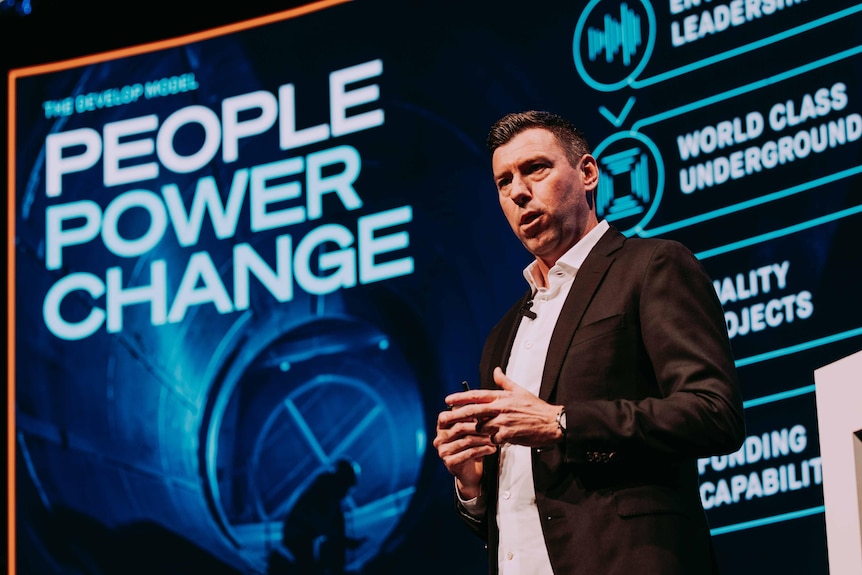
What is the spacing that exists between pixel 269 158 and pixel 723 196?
1.62 meters

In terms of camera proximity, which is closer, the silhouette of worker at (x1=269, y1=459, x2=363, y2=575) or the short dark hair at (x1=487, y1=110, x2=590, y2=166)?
the short dark hair at (x1=487, y1=110, x2=590, y2=166)

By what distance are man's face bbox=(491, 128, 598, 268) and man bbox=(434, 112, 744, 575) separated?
0.05 ft

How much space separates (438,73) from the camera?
4094 millimetres

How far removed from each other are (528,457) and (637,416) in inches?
9.3

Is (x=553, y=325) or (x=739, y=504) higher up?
(x=553, y=325)

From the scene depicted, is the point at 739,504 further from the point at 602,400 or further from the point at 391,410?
the point at 602,400

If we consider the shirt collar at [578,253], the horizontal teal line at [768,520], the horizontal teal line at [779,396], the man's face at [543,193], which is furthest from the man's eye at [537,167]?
the horizontal teal line at [768,520]

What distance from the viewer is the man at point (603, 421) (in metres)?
1.83

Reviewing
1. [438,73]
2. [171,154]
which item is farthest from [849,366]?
[171,154]

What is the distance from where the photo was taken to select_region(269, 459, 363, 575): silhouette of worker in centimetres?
389

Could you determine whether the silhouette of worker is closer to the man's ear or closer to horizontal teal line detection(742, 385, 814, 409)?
horizontal teal line detection(742, 385, 814, 409)

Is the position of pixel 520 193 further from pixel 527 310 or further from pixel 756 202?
pixel 756 202

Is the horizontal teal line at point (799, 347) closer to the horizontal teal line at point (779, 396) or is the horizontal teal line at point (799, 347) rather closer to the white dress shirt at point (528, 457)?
the horizontal teal line at point (779, 396)

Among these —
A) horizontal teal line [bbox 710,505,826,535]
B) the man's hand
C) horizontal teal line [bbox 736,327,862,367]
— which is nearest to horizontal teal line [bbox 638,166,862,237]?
horizontal teal line [bbox 736,327,862,367]
